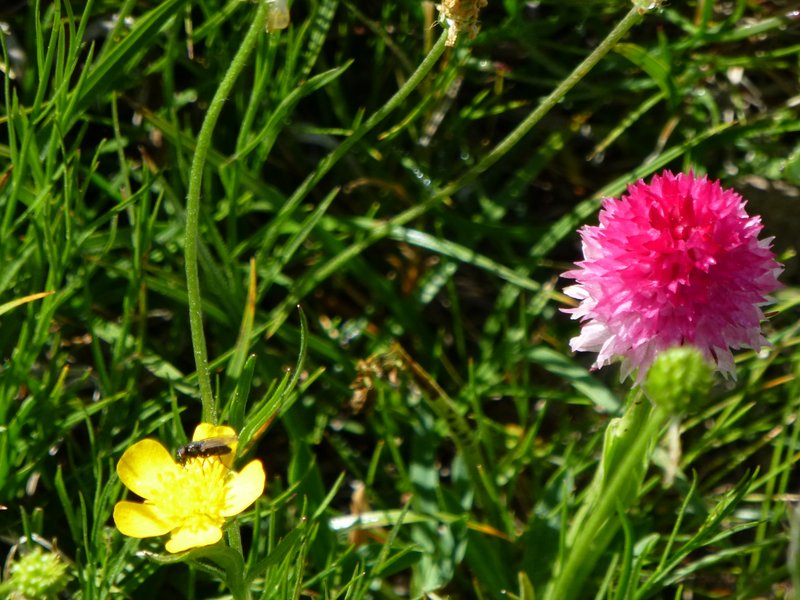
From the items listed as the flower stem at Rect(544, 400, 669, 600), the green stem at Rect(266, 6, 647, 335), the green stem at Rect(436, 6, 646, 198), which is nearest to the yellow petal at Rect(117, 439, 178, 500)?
the green stem at Rect(266, 6, 647, 335)

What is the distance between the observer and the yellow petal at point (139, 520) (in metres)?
1.39

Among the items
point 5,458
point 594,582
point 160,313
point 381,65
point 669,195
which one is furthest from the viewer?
point 381,65

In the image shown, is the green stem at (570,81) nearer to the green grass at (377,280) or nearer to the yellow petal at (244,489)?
the green grass at (377,280)

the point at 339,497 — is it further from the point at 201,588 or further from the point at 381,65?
the point at 381,65

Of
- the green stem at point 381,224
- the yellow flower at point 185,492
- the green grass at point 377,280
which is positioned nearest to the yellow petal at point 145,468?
the yellow flower at point 185,492

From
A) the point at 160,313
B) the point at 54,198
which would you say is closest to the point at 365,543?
the point at 160,313

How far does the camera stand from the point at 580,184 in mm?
2393

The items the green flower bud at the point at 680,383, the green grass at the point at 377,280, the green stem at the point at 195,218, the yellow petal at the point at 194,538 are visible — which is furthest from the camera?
the green grass at the point at 377,280

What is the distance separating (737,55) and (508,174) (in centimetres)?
60

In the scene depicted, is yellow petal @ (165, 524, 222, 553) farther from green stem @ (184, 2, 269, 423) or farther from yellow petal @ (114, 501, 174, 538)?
green stem @ (184, 2, 269, 423)

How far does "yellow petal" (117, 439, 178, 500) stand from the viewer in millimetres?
1475

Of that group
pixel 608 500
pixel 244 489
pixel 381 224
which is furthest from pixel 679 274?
pixel 381 224

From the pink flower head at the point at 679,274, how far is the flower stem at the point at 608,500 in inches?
3.2

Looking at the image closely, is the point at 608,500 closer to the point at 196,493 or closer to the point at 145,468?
the point at 196,493
